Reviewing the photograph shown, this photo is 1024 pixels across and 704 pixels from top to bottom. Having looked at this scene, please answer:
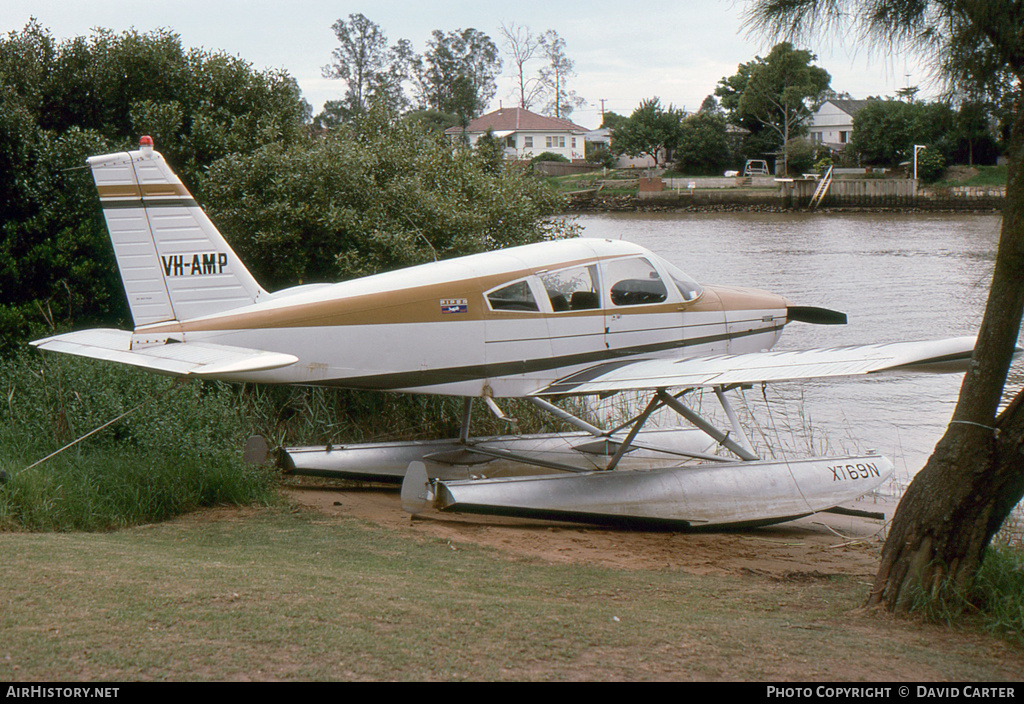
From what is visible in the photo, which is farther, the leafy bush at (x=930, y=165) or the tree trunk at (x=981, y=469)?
the leafy bush at (x=930, y=165)

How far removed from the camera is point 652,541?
8062 mm

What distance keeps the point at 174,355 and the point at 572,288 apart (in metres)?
3.92

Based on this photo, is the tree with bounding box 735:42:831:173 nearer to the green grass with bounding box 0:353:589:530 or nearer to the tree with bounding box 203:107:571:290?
the tree with bounding box 203:107:571:290

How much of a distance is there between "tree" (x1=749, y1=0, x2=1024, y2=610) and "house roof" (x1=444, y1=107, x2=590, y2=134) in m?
85.0

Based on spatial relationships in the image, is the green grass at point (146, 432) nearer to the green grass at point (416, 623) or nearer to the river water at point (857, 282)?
the green grass at point (416, 623)

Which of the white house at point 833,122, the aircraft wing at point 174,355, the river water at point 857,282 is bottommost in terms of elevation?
the river water at point 857,282

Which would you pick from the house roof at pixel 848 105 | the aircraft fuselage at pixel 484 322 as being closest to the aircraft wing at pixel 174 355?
the aircraft fuselage at pixel 484 322

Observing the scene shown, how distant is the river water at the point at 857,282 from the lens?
1495 centimetres

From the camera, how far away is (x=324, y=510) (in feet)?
27.8

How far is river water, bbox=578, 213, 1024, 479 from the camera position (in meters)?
15.0

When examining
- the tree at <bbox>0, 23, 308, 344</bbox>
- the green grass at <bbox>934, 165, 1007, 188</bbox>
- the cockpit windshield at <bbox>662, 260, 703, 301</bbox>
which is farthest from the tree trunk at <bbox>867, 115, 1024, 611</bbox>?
the green grass at <bbox>934, 165, 1007, 188</bbox>

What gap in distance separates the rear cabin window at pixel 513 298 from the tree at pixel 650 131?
7866cm

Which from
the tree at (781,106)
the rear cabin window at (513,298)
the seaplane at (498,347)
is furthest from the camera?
the tree at (781,106)
